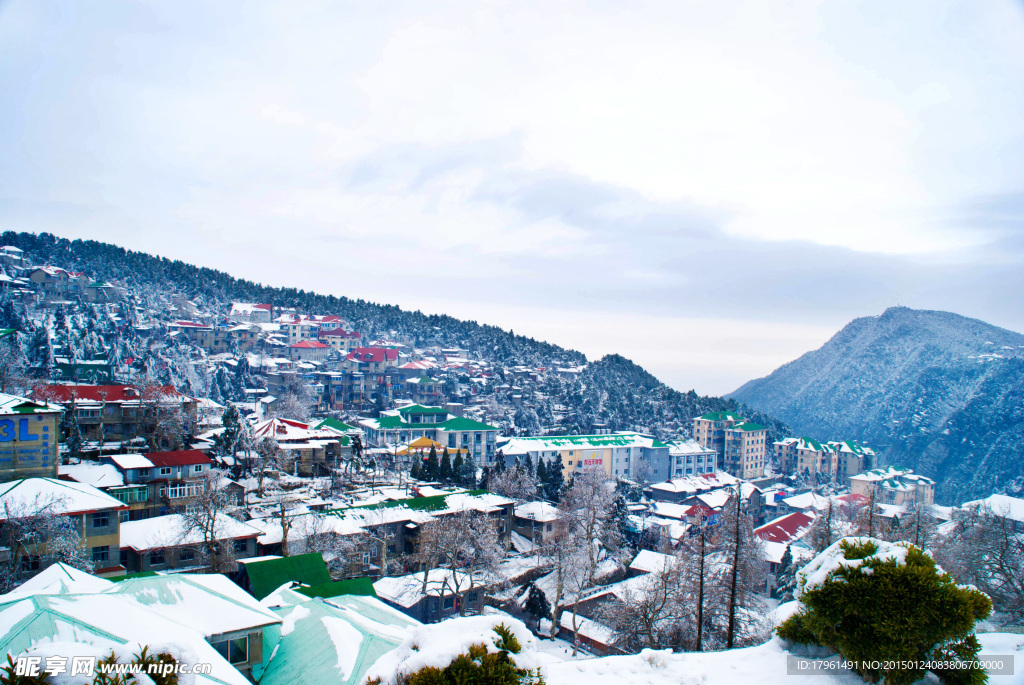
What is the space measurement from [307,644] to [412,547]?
40.1 feet

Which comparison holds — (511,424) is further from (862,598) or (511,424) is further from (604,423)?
(862,598)

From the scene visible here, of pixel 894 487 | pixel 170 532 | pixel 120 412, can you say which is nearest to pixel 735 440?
pixel 894 487

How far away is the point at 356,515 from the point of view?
2109cm

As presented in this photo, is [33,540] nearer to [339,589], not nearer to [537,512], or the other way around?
[339,589]

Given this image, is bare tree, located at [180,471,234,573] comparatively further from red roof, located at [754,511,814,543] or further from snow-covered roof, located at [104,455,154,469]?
red roof, located at [754,511,814,543]

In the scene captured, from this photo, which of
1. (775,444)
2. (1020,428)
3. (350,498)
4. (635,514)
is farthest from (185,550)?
(1020,428)

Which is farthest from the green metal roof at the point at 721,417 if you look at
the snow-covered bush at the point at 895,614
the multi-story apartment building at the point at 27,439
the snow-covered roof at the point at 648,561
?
the snow-covered bush at the point at 895,614

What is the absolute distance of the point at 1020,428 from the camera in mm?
74312

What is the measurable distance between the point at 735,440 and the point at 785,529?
81.7ft

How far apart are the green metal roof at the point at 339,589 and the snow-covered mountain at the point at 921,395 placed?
248 ft

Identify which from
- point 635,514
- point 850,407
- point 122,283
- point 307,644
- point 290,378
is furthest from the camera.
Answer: point 850,407

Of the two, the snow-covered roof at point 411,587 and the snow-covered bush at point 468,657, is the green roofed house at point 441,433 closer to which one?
the snow-covered roof at point 411,587

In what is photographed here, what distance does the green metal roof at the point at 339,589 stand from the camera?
12.9m

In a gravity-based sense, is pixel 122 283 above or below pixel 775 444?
above
